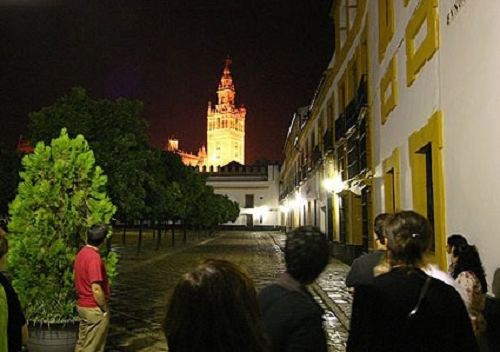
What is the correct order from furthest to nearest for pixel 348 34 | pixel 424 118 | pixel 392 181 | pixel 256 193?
pixel 256 193, pixel 348 34, pixel 392 181, pixel 424 118

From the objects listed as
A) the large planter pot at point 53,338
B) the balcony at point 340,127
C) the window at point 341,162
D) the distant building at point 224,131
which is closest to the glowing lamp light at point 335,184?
the window at point 341,162

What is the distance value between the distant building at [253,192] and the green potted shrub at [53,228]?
6373 centimetres

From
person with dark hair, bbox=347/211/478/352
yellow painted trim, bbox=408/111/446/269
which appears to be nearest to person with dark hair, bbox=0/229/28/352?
person with dark hair, bbox=347/211/478/352

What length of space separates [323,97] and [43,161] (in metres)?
17.3

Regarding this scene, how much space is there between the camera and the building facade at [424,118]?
5508 mm

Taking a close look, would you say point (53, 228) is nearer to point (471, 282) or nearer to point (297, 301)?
point (471, 282)

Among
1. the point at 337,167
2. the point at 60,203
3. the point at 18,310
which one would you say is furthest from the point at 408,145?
the point at 337,167

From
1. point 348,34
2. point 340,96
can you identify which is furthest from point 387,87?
point 340,96

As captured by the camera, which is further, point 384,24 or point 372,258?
point 384,24

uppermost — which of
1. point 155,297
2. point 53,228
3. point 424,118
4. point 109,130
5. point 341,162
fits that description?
point 109,130

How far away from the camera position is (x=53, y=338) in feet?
20.9

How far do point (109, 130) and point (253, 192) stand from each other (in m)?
54.1

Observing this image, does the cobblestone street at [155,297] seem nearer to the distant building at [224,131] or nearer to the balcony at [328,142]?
the balcony at [328,142]

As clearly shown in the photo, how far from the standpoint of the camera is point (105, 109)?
→ 1877cm
